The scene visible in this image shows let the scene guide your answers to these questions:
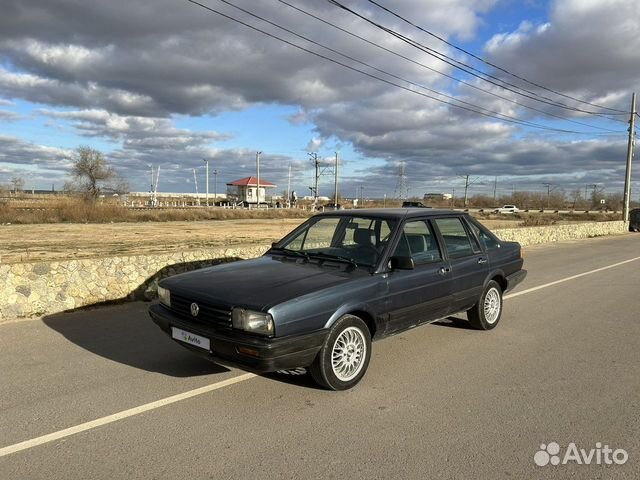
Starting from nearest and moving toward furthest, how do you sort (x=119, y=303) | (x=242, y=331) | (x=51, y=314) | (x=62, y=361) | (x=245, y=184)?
(x=242, y=331)
(x=62, y=361)
(x=51, y=314)
(x=119, y=303)
(x=245, y=184)

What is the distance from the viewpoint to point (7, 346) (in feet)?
18.4

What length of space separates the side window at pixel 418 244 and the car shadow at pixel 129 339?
2.17m

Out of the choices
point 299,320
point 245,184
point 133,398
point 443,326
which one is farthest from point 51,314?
point 245,184

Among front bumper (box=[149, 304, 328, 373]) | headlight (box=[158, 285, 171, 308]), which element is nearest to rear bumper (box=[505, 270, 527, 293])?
front bumper (box=[149, 304, 328, 373])

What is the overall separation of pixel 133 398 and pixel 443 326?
163 inches

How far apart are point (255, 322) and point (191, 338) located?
0.75 meters

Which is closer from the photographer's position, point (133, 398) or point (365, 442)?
point (365, 442)

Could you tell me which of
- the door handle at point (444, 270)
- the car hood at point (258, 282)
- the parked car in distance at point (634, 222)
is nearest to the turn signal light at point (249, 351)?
the car hood at point (258, 282)

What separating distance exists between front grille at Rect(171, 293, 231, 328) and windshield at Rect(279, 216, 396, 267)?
140 cm

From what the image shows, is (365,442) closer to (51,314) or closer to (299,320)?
(299,320)

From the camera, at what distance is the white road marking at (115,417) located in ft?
10.9

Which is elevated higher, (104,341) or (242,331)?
(242,331)

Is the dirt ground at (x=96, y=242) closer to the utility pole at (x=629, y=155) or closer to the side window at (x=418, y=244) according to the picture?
the side window at (x=418, y=244)

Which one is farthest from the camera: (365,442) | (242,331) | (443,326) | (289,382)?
(443,326)
